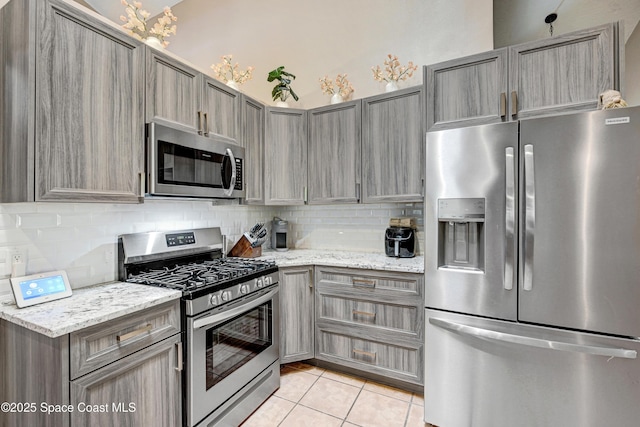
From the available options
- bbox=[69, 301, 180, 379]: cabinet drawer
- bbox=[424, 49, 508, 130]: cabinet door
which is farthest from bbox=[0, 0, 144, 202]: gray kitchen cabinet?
bbox=[424, 49, 508, 130]: cabinet door

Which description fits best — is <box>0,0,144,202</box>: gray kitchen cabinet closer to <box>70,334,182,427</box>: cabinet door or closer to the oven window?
<box>70,334,182,427</box>: cabinet door

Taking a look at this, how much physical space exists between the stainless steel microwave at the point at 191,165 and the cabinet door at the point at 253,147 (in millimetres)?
125

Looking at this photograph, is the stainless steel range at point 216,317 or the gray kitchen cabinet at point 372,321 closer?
the stainless steel range at point 216,317

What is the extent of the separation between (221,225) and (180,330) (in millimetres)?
1237

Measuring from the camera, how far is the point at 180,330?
60.1 inches

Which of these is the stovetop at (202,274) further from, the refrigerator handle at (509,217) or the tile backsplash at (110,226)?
the refrigerator handle at (509,217)

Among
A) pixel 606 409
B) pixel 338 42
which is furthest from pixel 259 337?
pixel 338 42

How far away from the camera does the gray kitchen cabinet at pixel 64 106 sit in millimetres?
1245

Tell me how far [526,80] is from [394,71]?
107cm

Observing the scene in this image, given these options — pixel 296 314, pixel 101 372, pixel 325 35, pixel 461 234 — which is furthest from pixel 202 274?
pixel 325 35

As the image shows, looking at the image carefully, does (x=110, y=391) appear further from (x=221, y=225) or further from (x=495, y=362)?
(x=495, y=362)

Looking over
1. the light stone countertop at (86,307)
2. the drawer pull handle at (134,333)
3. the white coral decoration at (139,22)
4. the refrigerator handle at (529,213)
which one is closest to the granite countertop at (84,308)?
the light stone countertop at (86,307)

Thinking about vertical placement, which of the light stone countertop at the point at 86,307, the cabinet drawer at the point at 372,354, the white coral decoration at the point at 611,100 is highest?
the white coral decoration at the point at 611,100

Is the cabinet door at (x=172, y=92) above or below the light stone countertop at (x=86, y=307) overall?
above
